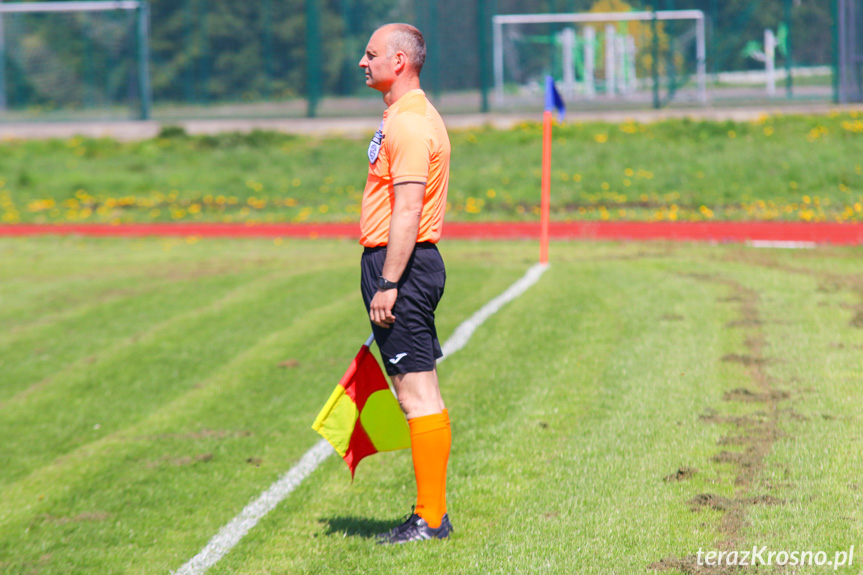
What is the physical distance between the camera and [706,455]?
452 centimetres

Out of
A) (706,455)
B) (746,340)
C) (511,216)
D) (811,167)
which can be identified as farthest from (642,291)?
(811,167)

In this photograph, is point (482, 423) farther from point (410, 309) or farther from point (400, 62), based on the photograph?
point (400, 62)

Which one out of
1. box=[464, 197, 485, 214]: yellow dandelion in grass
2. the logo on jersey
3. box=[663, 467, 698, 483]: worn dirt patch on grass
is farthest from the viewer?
box=[464, 197, 485, 214]: yellow dandelion in grass

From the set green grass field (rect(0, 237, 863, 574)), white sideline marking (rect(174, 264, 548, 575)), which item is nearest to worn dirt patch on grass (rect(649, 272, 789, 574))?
green grass field (rect(0, 237, 863, 574))

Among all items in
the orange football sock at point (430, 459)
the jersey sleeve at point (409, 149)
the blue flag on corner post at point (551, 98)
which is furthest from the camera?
the blue flag on corner post at point (551, 98)

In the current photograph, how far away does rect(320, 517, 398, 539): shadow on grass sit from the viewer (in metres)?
4.02

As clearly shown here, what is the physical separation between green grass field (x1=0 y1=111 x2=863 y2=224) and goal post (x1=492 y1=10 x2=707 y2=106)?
2433 mm

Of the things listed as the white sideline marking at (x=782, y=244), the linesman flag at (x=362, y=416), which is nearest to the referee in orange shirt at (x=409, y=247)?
the linesman flag at (x=362, y=416)

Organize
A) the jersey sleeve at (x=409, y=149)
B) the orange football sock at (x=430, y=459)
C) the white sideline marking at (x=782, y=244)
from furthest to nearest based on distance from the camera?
the white sideline marking at (x=782, y=244) < the orange football sock at (x=430, y=459) < the jersey sleeve at (x=409, y=149)

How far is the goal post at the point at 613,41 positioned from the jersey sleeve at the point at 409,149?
1861 cm

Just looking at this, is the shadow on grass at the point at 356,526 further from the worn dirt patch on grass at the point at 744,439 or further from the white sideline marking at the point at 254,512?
the worn dirt patch on grass at the point at 744,439

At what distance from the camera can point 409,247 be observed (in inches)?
141

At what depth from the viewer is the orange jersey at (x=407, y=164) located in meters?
3.55

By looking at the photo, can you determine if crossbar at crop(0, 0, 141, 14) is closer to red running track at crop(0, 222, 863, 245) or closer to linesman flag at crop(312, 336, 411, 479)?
red running track at crop(0, 222, 863, 245)
